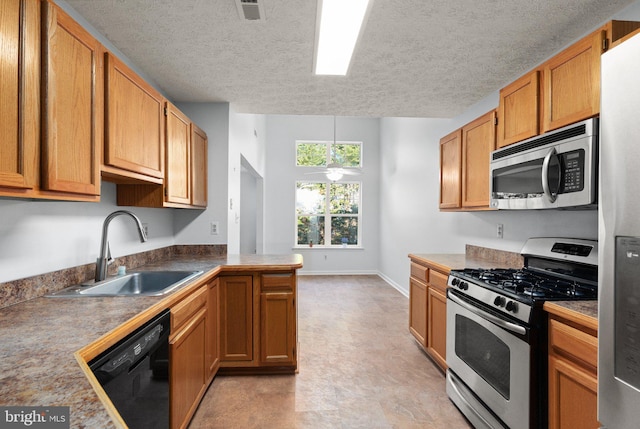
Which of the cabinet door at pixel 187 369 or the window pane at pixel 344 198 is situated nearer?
the cabinet door at pixel 187 369

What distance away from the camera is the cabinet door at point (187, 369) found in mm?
1725

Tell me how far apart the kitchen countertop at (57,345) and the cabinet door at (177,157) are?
971mm

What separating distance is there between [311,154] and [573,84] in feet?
18.7

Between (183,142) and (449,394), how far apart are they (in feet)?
9.15

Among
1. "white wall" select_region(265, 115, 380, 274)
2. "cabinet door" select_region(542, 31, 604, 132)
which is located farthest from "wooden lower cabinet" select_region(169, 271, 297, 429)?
"white wall" select_region(265, 115, 380, 274)

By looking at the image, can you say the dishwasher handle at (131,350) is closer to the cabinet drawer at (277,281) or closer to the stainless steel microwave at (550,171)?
the cabinet drawer at (277,281)

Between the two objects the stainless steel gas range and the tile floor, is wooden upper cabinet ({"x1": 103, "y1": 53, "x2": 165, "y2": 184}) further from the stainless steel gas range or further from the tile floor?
the stainless steel gas range

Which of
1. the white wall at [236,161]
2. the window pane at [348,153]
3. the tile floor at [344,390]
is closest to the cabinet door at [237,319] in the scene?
the tile floor at [344,390]

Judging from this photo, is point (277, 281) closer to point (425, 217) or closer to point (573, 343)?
point (573, 343)

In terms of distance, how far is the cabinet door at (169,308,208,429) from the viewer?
172cm

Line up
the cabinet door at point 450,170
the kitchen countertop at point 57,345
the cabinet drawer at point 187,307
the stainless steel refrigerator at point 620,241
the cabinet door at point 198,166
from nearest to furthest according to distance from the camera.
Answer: the kitchen countertop at point 57,345 < the stainless steel refrigerator at point 620,241 < the cabinet drawer at point 187,307 < the cabinet door at point 198,166 < the cabinet door at point 450,170

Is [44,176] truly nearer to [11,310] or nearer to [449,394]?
[11,310]

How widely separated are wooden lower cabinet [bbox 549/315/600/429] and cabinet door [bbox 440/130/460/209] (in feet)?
5.62

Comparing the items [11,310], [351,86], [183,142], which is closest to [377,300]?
[351,86]
